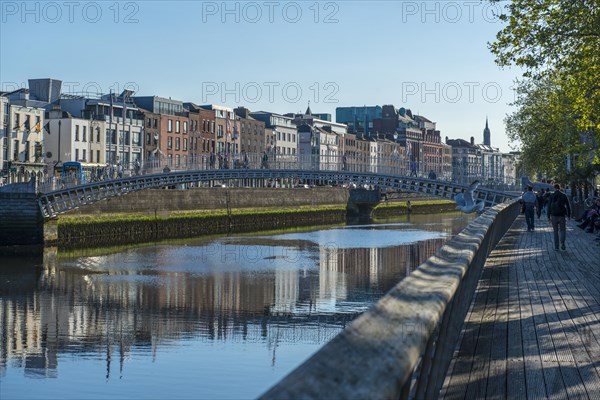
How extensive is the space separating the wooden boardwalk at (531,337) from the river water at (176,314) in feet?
12.6

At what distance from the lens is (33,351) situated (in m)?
15.5

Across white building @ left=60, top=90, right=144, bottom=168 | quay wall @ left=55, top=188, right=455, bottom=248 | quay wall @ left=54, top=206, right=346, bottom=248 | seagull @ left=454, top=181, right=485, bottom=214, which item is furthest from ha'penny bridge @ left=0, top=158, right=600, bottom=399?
white building @ left=60, top=90, right=144, bottom=168

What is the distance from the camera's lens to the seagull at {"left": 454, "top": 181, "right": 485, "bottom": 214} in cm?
4225

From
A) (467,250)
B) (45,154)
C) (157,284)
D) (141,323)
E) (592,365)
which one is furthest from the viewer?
(45,154)

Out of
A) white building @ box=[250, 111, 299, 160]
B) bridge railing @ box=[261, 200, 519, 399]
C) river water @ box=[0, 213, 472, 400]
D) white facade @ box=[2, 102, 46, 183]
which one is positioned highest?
white building @ box=[250, 111, 299, 160]

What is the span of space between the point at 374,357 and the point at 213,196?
53.2 metres

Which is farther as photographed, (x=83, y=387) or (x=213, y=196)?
(x=213, y=196)

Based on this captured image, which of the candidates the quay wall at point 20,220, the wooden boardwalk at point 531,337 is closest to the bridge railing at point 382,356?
the wooden boardwalk at point 531,337

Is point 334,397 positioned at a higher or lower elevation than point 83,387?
higher

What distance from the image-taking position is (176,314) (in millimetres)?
19828

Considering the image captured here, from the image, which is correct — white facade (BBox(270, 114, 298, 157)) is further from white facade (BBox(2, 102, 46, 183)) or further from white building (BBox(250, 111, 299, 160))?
white facade (BBox(2, 102, 46, 183))

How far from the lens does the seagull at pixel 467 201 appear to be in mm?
42247

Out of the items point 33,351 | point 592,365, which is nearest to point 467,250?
point 592,365

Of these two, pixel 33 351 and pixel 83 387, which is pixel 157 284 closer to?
pixel 33 351
